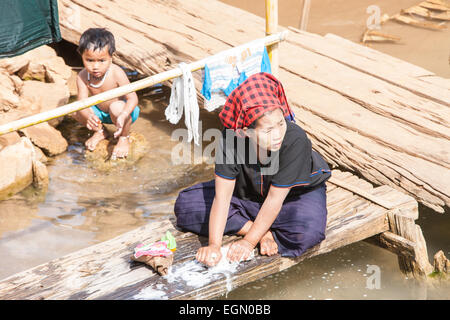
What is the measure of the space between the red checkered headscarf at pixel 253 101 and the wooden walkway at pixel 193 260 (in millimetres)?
748

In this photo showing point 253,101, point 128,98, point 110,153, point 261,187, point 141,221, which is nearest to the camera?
point 253,101

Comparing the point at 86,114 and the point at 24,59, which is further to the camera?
the point at 24,59

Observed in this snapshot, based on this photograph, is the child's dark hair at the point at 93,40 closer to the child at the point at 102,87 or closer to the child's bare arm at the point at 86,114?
the child at the point at 102,87

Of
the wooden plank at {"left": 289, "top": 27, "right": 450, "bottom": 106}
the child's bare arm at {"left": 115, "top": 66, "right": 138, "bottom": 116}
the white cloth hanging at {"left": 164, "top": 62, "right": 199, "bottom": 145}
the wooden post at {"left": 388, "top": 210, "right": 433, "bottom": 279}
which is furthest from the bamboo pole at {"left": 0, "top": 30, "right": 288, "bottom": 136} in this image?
the wooden post at {"left": 388, "top": 210, "right": 433, "bottom": 279}

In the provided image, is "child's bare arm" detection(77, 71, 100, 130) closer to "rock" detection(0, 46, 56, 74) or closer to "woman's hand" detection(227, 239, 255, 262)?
"rock" detection(0, 46, 56, 74)

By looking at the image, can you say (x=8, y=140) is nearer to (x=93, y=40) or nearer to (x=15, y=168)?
(x=15, y=168)

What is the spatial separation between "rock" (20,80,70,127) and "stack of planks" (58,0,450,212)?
1.93ft

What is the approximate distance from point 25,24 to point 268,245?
204cm

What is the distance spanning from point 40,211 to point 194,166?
4.30ft

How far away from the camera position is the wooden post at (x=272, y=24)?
3.73 meters

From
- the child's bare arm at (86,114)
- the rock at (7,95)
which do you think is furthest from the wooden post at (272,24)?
the rock at (7,95)

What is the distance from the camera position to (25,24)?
3520 mm

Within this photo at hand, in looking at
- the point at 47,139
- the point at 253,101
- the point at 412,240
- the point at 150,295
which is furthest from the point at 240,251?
the point at 47,139

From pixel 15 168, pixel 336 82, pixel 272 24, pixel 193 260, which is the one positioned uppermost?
pixel 272 24
